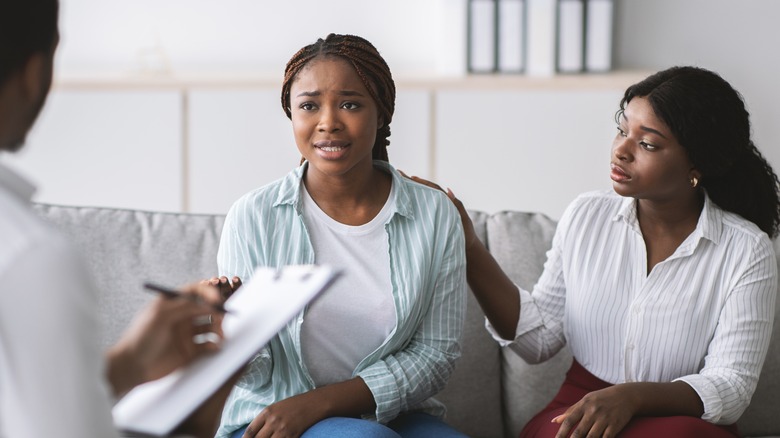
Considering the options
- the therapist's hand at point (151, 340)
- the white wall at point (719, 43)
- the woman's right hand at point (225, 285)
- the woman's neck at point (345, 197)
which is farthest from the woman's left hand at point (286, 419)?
the white wall at point (719, 43)

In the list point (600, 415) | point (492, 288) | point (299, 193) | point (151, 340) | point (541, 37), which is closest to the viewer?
point (151, 340)

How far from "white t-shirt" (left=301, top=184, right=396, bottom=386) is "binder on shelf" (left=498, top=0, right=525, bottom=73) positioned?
195 cm

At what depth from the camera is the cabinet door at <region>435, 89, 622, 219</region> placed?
348 centimetres

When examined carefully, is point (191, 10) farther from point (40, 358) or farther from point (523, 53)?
point (40, 358)

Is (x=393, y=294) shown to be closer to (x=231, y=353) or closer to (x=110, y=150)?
(x=231, y=353)

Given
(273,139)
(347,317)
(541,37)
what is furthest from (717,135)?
(273,139)

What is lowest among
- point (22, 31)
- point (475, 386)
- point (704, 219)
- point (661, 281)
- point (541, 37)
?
point (475, 386)

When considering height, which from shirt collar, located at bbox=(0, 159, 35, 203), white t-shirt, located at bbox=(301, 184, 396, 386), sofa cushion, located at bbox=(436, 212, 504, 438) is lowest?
sofa cushion, located at bbox=(436, 212, 504, 438)

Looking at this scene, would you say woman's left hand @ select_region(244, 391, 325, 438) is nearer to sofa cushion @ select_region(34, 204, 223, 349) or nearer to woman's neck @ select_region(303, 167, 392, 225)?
woman's neck @ select_region(303, 167, 392, 225)

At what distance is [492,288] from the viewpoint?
1.82 meters

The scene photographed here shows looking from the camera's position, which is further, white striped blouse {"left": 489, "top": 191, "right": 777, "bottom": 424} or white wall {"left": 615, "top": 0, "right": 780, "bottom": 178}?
white wall {"left": 615, "top": 0, "right": 780, "bottom": 178}

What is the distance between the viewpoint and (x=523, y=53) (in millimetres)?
Answer: 3477

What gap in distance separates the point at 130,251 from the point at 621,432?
105 cm

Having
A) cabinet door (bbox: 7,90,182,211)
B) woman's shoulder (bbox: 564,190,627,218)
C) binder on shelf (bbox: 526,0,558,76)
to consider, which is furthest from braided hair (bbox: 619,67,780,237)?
cabinet door (bbox: 7,90,182,211)
